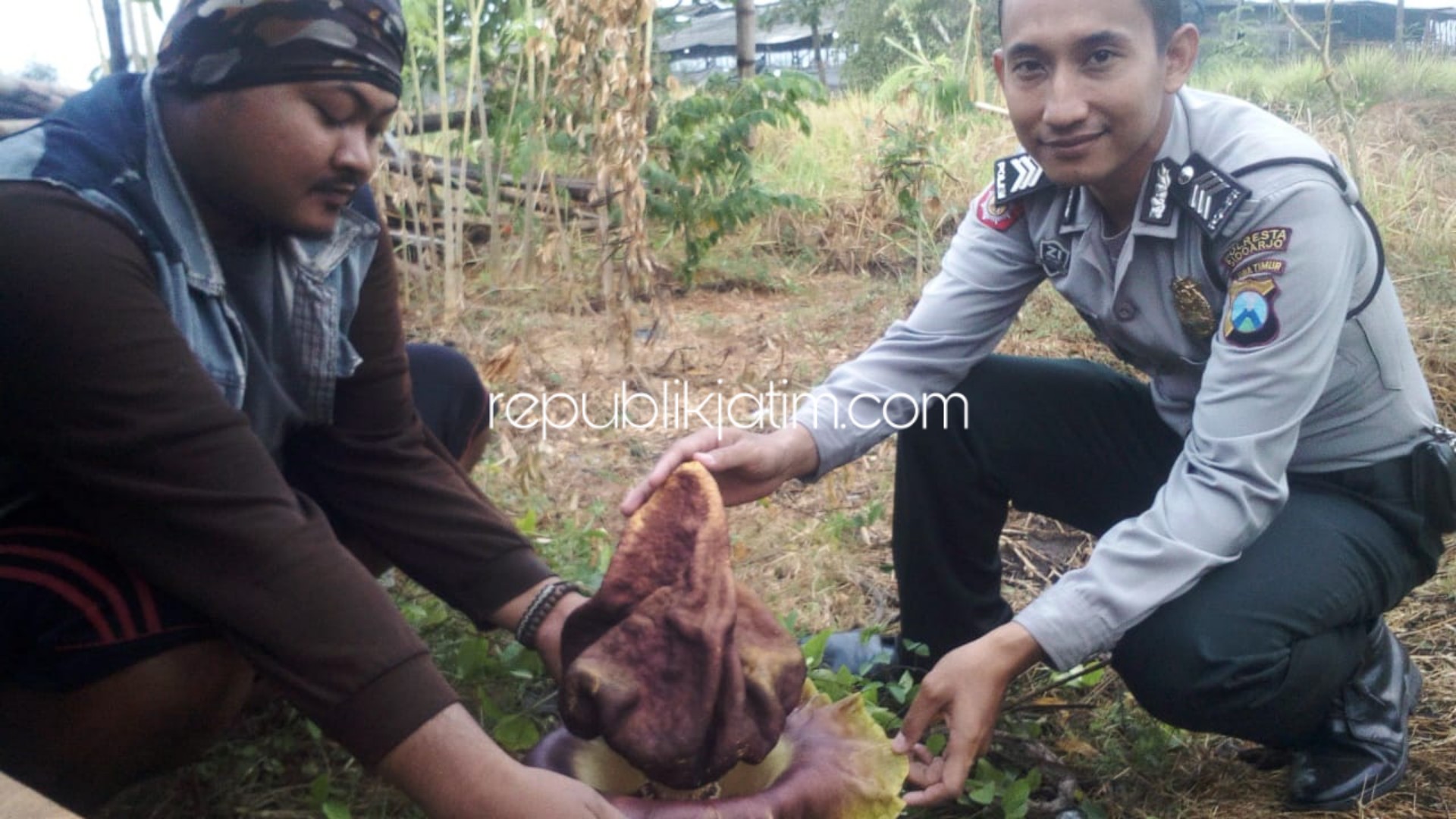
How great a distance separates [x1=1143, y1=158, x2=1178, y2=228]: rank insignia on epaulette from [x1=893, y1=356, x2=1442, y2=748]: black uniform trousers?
1.65ft

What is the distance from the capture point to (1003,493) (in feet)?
9.26

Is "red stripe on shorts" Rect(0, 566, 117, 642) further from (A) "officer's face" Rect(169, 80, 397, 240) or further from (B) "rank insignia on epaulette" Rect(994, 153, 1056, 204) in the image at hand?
(B) "rank insignia on epaulette" Rect(994, 153, 1056, 204)

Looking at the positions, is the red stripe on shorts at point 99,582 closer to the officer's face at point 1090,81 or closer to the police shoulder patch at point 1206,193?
the officer's face at point 1090,81

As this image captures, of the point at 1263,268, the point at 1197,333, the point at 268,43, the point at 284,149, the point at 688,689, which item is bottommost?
the point at 688,689

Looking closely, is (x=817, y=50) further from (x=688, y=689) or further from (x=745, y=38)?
(x=688, y=689)

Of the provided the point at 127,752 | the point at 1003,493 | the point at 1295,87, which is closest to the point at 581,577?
the point at 1003,493

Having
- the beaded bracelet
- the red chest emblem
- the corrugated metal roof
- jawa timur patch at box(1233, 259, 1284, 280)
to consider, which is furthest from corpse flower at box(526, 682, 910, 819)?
the corrugated metal roof

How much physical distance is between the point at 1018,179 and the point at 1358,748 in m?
1.37

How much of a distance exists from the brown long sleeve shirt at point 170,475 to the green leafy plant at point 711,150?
14.5ft

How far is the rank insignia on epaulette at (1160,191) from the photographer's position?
237cm

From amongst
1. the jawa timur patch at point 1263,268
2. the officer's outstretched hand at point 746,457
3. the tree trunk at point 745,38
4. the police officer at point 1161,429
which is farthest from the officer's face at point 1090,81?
the tree trunk at point 745,38

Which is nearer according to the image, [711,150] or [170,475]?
[170,475]

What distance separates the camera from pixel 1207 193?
2.29m

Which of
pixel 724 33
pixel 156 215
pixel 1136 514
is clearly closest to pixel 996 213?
pixel 1136 514
